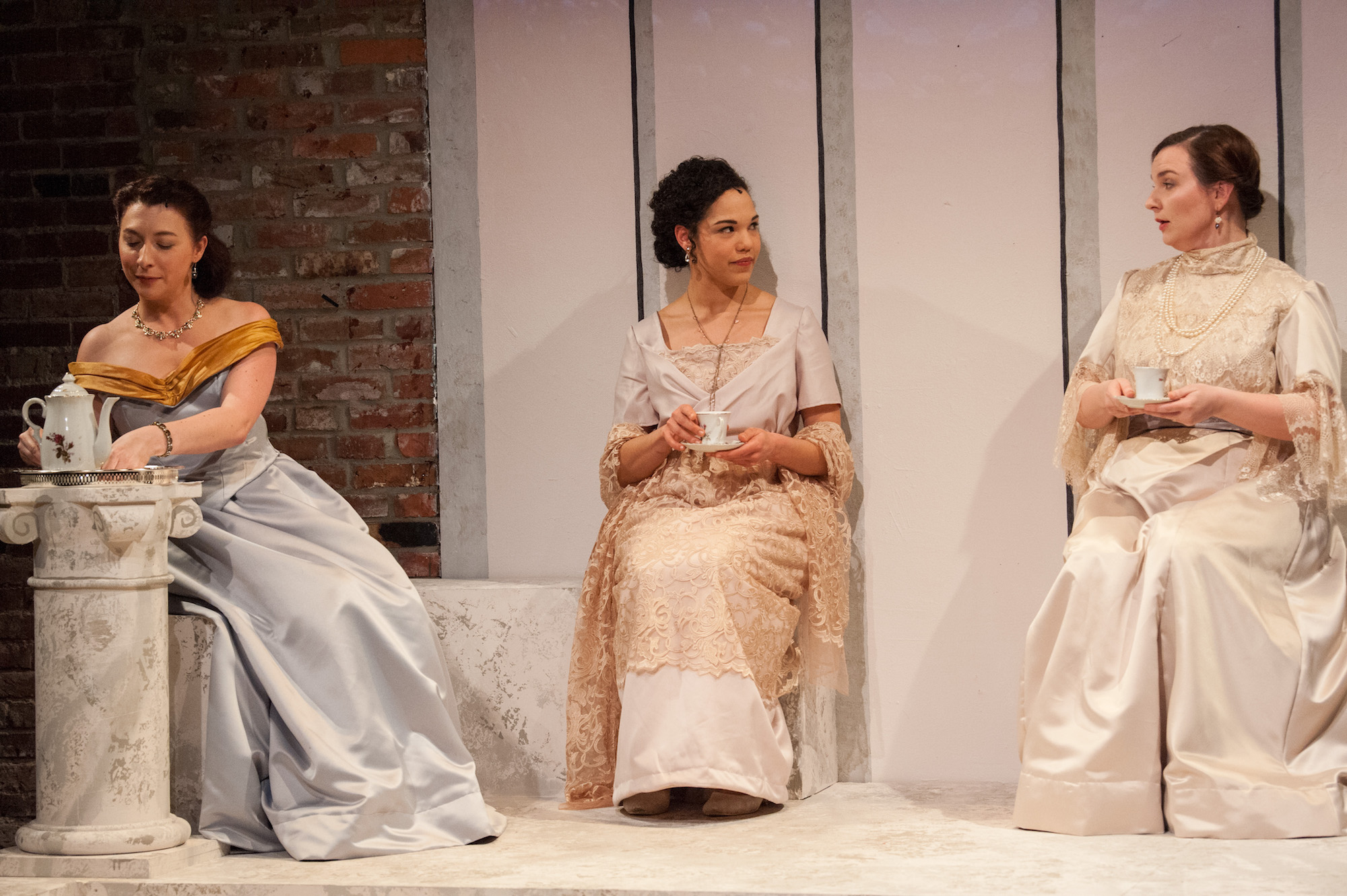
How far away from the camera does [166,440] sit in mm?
3016

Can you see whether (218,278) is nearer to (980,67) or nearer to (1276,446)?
(980,67)

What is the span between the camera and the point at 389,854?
2805 millimetres

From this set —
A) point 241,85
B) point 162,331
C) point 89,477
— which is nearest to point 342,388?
point 162,331

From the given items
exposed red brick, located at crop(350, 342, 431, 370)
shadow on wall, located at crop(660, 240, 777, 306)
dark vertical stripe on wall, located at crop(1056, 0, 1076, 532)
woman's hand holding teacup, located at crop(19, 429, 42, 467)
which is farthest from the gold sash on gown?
dark vertical stripe on wall, located at crop(1056, 0, 1076, 532)

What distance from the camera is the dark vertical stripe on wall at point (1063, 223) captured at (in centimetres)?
365

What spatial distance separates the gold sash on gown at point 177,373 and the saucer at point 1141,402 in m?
2.10

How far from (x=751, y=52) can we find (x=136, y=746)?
2472 millimetres

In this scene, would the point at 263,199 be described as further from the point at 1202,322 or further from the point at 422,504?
the point at 1202,322

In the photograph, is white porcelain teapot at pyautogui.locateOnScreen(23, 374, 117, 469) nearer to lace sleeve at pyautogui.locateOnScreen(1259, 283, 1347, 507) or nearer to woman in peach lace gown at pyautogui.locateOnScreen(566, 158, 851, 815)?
woman in peach lace gown at pyautogui.locateOnScreen(566, 158, 851, 815)

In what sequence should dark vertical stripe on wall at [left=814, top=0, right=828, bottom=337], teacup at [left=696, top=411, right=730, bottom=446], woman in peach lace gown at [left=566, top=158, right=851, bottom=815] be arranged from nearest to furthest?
woman in peach lace gown at [left=566, top=158, right=851, bottom=815] → teacup at [left=696, top=411, right=730, bottom=446] → dark vertical stripe on wall at [left=814, top=0, right=828, bottom=337]

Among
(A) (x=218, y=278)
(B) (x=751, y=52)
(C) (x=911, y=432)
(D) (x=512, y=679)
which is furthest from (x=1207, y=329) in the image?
(A) (x=218, y=278)

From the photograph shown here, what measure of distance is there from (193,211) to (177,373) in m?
0.44

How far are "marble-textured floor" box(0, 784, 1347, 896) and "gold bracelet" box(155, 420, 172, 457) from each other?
917mm

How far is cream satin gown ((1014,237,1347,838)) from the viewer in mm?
2760
